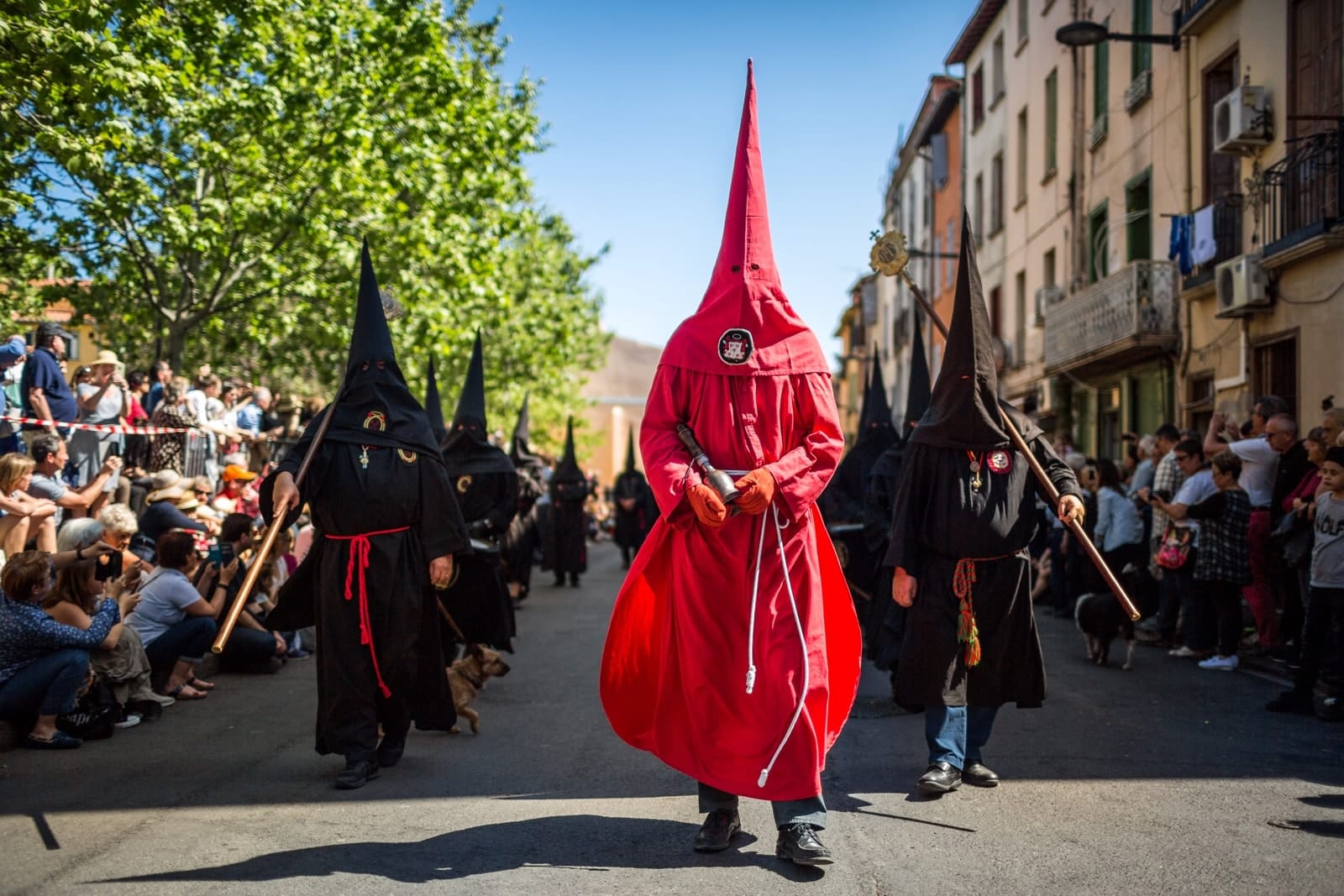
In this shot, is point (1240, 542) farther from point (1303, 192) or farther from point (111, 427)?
point (111, 427)

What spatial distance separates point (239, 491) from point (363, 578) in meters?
6.51

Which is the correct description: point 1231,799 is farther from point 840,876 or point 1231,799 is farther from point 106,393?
point 106,393

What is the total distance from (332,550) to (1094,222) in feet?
70.9

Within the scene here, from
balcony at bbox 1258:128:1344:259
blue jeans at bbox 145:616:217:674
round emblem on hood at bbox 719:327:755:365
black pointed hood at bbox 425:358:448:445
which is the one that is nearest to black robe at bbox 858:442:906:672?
round emblem on hood at bbox 719:327:755:365

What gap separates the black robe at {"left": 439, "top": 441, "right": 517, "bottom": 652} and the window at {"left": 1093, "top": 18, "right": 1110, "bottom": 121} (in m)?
17.8

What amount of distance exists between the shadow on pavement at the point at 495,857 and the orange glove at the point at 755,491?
52.0 inches

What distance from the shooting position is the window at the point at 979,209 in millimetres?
35094

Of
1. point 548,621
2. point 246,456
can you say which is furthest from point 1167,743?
point 246,456

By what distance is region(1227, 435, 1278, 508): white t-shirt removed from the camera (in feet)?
39.3

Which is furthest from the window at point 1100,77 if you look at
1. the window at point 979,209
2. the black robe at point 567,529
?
the black robe at point 567,529

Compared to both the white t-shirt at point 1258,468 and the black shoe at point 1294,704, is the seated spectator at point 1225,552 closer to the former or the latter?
the white t-shirt at point 1258,468

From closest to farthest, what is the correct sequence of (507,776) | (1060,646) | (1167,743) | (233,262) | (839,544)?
(507,776) < (1167,743) < (839,544) < (1060,646) < (233,262)

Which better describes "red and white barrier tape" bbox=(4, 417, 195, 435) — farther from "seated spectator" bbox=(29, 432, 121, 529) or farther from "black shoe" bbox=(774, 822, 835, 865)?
"black shoe" bbox=(774, 822, 835, 865)

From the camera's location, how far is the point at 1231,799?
6.16 metres
